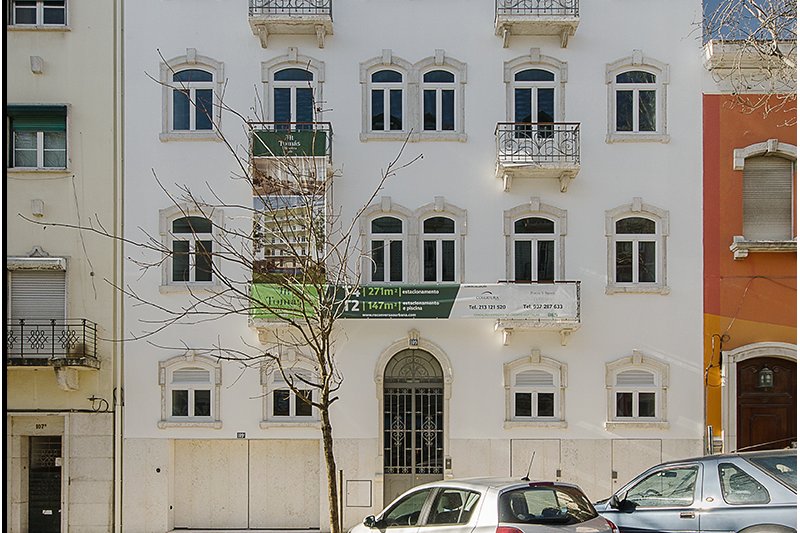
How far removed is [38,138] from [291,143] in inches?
211

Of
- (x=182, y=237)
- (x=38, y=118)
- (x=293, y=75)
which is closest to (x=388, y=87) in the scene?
(x=293, y=75)

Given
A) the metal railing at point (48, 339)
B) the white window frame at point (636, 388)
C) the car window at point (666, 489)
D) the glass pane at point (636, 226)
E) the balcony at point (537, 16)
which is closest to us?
the car window at point (666, 489)

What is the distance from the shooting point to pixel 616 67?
20281mm

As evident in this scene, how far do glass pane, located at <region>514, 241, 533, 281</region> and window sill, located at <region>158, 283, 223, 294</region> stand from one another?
241 inches

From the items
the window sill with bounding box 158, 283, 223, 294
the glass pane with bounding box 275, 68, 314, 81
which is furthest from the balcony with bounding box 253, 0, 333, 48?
the window sill with bounding box 158, 283, 223, 294

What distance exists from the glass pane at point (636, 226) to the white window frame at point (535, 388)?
308 centimetres

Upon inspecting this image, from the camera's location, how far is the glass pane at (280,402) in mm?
20203

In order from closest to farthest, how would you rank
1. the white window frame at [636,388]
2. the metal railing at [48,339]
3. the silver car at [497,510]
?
the silver car at [497,510] < the metal railing at [48,339] < the white window frame at [636,388]

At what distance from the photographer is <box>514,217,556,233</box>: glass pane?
20.3 meters

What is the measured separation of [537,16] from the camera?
19.7m

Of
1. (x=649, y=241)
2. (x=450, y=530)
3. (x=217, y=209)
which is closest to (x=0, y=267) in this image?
(x=450, y=530)

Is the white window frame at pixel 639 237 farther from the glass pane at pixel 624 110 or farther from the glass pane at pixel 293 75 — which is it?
the glass pane at pixel 293 75

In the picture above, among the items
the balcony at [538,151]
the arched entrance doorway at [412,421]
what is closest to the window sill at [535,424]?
the arched entrance doorway at [412,421]

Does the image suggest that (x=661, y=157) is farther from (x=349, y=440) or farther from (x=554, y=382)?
(x=349, y=440)
